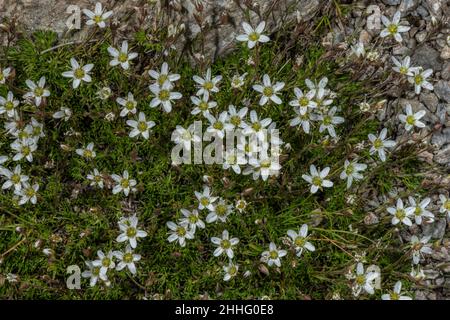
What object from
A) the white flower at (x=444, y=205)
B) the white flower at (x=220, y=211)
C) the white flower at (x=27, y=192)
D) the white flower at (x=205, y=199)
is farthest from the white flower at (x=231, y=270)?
the white flower at (x=444, y=205)

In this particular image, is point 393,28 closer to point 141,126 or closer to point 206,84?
point 206,84

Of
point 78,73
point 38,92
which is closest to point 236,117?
point 78,73

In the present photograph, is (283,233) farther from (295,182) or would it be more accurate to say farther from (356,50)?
(356,50)

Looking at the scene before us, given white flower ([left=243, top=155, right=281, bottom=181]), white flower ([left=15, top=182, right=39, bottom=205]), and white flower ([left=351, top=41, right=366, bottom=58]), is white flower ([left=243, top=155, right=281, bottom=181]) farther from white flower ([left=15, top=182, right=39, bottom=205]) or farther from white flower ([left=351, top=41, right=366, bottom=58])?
white flower ([left=15, top=182, right=39, bottom=205])

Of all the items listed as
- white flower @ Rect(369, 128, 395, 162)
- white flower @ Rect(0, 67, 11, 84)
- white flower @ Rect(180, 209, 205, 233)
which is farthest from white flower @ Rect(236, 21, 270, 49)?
white flower @ Rect(0, 67, 11, 84)

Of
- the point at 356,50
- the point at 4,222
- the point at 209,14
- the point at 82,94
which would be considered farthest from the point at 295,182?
the point at 4,222

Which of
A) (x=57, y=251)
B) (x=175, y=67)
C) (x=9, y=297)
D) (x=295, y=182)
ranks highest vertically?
(x=175, y=67)

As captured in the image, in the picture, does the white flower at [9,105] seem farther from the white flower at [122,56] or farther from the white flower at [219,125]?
the white flower at [219,125]
